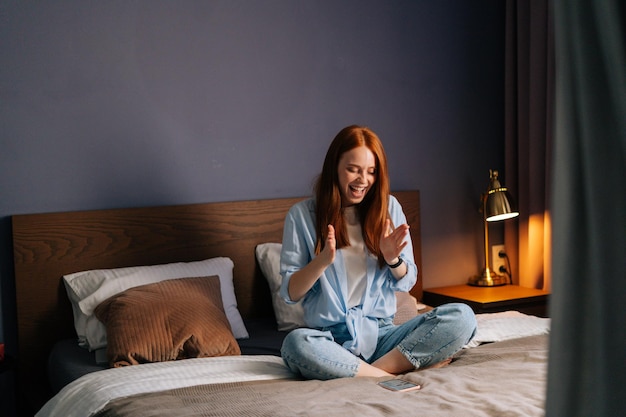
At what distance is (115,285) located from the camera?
2.66m

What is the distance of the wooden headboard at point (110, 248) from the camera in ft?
8.95

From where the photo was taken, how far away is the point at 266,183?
3.22m

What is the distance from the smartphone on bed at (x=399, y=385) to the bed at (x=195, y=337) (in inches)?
1.2

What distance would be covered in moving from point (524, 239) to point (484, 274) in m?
0.29

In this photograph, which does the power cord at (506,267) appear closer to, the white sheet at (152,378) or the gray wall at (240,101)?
the gray wall at (240,101)

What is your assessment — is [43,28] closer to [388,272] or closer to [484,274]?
[388,272]

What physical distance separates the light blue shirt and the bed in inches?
9.1

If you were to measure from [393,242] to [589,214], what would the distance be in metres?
1.86

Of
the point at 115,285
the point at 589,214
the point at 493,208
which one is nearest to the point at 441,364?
the point at 115,285

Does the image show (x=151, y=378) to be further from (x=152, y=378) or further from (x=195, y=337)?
(x=195, y=337)

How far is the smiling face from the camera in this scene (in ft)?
7.93

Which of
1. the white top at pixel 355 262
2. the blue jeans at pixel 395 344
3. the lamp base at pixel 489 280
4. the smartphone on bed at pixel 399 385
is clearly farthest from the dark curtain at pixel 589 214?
the lamp base at pixel 489 280

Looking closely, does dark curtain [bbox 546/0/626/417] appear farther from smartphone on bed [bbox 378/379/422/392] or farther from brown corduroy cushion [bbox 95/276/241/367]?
brown corduroy cushion [bbox 95/276/241/367]

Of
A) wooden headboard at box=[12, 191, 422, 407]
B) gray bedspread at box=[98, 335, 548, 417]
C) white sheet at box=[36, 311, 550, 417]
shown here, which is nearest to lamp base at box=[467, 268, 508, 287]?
wooden headboard at box=[12, 191, 422, 407]
